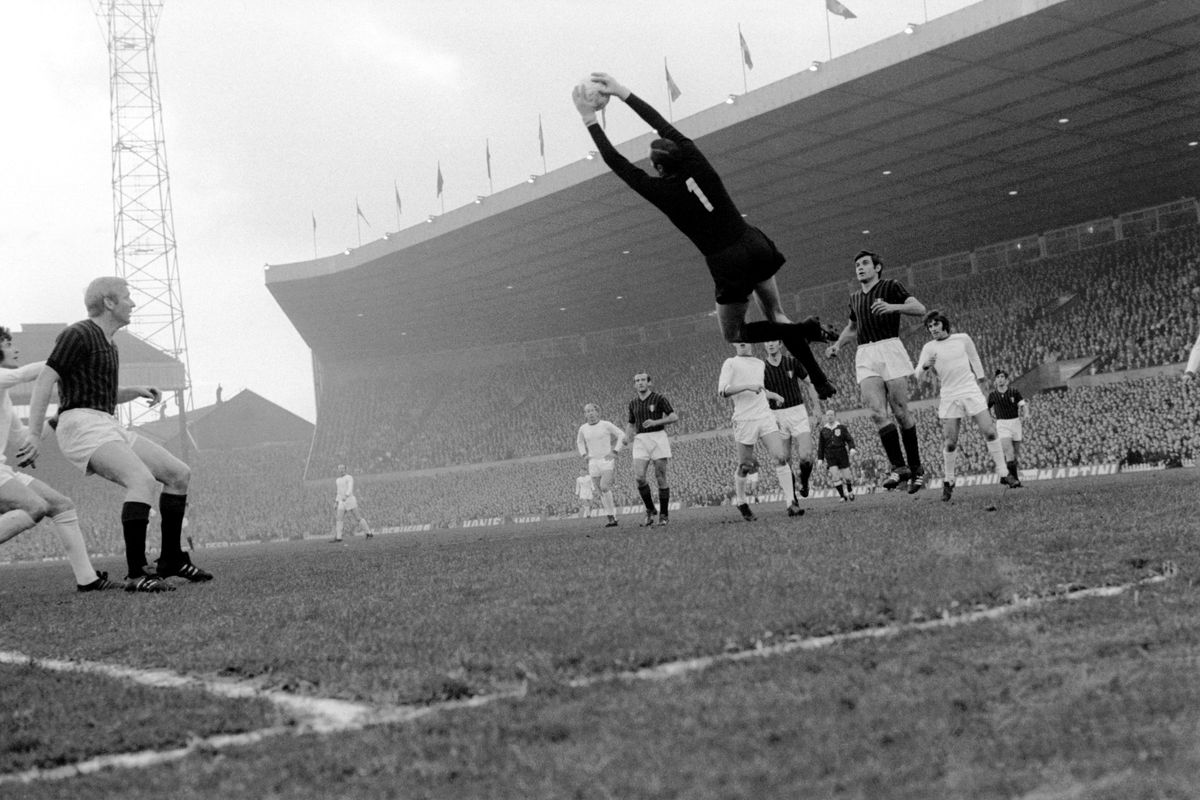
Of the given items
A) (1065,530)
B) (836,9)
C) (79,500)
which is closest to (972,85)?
(836,9)

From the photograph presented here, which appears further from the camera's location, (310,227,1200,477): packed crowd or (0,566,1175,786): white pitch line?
(310,227,1200,477): packed crowd

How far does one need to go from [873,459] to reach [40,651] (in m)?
23.9

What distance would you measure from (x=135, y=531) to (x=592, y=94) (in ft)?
16.1

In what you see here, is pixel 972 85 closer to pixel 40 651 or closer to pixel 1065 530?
pixel 1065 530

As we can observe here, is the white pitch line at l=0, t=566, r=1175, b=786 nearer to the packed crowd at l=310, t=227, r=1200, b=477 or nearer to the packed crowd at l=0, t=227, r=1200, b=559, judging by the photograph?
the packed crowd at l=0, t=227, r=1200, b=559

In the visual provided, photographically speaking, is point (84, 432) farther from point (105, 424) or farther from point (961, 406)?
point (961, 406)

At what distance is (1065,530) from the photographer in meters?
7.03

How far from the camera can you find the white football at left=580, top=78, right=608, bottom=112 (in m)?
7.02

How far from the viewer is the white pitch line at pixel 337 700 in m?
3.15

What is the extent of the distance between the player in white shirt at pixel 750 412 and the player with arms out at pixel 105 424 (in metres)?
6.41

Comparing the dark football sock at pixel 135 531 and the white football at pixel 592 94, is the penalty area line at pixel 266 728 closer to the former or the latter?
the white football at pixel 592 94

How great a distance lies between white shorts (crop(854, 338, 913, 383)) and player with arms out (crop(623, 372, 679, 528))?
13.7ft

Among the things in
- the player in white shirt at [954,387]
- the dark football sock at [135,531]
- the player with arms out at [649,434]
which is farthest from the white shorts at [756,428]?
the dark football sock at [135,531]

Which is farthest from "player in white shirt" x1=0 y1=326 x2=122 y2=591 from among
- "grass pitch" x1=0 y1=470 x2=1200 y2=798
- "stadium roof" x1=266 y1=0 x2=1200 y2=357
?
"stadium roof" x1=266 y1=0 x2=1200 y2=357
